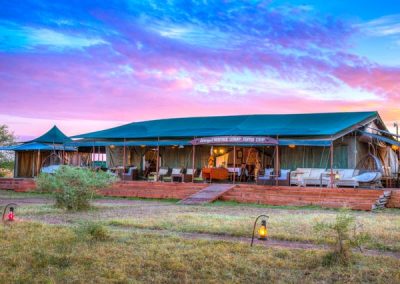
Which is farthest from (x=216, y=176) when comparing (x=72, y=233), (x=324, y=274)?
(x=324, y=274)

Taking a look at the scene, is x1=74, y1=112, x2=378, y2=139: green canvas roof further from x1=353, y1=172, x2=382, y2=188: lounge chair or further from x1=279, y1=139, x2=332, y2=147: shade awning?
x1=353, y1=172, x2=382, y2=188: lounge chair

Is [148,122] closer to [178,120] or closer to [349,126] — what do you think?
[178,120]

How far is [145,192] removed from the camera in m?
21.7

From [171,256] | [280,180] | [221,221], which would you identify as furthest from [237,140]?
[171,256]

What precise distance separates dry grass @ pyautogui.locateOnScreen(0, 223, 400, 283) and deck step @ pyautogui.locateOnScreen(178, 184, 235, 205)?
9.19 m

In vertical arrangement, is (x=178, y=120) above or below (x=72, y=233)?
above

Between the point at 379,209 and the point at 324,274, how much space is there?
10.5 m

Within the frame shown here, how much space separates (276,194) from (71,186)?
7506 mm

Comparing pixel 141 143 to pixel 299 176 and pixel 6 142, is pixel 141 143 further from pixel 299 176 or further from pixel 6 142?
pixel 6 142

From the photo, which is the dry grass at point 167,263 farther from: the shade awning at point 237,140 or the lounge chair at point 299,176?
the lounge chair at point 299,176

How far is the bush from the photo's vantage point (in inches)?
589

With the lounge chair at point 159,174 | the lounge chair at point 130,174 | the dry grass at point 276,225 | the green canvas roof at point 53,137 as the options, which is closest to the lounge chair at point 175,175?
the lounge chair at point 159,174

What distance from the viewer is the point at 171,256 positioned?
317 inches

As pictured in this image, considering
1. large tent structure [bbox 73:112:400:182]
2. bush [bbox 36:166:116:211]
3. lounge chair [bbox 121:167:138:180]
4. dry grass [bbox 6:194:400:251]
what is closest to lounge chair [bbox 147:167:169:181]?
lounge chair [bbox 121:167:138:180]
